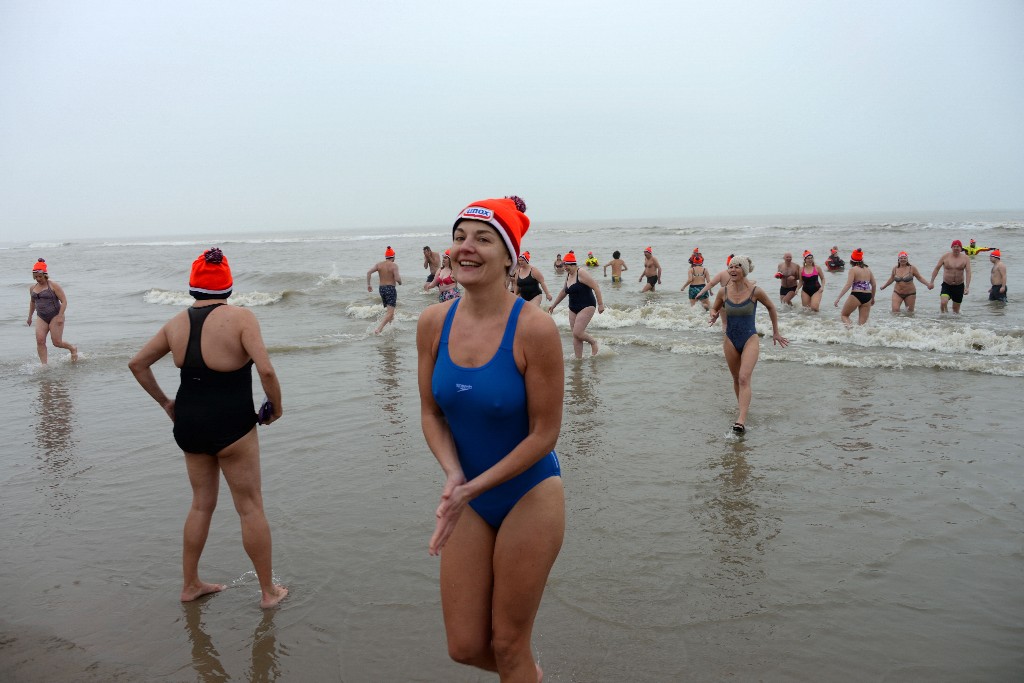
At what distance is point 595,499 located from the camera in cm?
530

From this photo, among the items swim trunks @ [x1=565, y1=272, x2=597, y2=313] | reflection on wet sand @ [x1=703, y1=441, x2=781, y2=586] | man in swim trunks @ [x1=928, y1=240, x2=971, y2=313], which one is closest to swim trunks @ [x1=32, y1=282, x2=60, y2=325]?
swim trunks @ [x1=565, y1=272, x2=597, y2=313]

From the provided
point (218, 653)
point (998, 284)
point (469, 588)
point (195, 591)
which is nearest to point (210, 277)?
point (195, 591)

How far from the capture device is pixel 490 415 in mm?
2408

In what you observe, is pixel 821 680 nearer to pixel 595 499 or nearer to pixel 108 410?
pixel 595 499

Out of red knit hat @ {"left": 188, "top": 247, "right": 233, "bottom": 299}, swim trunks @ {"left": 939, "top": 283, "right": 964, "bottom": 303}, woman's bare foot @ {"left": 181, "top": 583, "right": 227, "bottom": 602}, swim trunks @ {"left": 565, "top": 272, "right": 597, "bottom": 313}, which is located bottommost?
woman's bare foot @ {"left": 181, "top": 583, "right": 227, "bottom": 602}

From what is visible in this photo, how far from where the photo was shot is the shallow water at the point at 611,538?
334 centimetres

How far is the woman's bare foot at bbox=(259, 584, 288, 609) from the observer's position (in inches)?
149

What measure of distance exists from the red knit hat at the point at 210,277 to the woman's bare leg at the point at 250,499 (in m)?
0.82

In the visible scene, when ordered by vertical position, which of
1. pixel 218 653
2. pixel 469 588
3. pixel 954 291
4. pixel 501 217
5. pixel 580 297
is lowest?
pixel 218 653

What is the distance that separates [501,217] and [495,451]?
884mm

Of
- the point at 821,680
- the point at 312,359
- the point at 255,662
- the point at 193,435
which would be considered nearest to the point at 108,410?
the point at 312,359

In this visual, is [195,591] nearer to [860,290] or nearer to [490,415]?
[490,415]

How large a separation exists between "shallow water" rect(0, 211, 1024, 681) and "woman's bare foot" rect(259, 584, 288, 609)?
0.22 feet

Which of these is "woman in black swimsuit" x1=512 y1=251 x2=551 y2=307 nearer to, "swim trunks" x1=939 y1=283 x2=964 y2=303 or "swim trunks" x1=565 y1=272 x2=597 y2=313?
"swim trunks" x1=565 y1=272 x2=597 y2=313
